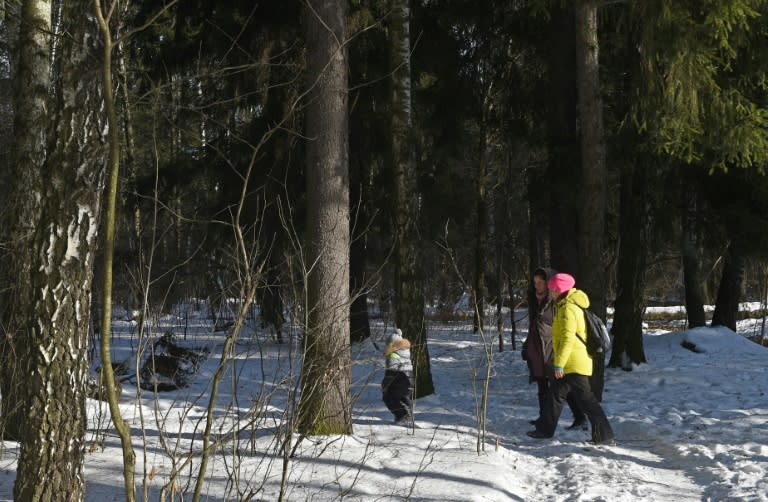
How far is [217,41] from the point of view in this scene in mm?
12102

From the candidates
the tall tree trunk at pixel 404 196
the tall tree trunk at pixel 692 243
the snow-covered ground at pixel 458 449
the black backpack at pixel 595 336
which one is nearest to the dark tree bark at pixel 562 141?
the snow-covered ground at pixel 458 449

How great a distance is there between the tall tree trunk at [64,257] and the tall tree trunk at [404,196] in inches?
233

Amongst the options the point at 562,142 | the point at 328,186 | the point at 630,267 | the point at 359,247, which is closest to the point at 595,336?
the point at 328,186

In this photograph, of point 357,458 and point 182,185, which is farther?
point 182,185

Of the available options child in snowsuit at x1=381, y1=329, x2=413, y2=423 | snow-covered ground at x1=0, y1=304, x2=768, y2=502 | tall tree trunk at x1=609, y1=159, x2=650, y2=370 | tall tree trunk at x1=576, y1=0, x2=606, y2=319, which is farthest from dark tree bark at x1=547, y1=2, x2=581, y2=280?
child in snowsuit at x1=381, y1=329, x2=413, y2=423

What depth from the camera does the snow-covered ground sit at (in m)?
4.75

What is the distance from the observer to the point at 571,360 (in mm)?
6988

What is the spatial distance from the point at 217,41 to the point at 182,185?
9.62ft

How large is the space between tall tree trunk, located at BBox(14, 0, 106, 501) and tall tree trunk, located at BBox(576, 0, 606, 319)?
21.0 feet

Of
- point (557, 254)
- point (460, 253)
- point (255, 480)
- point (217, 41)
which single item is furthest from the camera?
point (460, 253)

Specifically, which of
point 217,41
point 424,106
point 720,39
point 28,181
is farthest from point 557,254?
point 28,181

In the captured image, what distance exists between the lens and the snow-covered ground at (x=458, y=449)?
15.6 ft

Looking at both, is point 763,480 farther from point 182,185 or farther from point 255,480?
point 182,185

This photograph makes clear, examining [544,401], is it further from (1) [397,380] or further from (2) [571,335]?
(1) [397,380]
